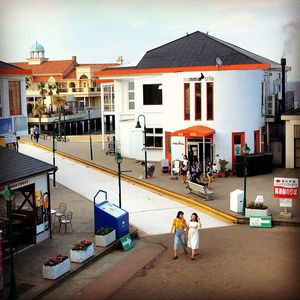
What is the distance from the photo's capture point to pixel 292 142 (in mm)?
23766

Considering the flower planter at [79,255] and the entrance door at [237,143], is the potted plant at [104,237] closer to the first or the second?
the flower planter at [79,255]

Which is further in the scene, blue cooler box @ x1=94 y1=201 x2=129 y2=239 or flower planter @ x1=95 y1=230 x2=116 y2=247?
blue cooler box @ x1=94 y1=201 x2=129 y2=239

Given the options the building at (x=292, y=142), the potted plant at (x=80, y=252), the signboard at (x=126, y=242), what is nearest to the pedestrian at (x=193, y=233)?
the signboard at (x=126, y=242)

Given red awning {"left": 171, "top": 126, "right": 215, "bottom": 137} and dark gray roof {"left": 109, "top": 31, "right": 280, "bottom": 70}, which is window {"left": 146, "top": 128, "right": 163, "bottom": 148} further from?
dark gray roof {"left": 109, "top": 31, "right": 280, "bottom": 70}

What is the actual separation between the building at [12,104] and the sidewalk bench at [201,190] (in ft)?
22.4

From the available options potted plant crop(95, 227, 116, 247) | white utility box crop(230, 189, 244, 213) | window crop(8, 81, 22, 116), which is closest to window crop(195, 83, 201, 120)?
window crop(8, 81, 22, 116)

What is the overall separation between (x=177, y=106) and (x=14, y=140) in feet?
22.3

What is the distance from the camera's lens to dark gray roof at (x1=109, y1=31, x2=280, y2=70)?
2353 cm

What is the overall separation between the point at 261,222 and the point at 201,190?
328 cm

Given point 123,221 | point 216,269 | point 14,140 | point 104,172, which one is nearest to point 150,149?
point 104,172

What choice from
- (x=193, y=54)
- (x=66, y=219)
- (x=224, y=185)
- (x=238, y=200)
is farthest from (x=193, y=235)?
(x=193, y=54)

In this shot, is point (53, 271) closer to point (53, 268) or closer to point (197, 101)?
point (53, 268)

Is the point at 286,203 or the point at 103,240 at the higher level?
the point at 286,203

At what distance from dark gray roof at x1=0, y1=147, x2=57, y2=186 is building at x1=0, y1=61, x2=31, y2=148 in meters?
6.28
